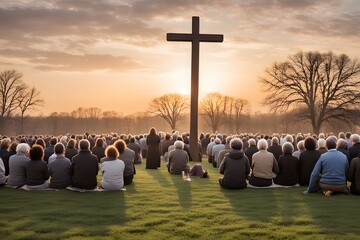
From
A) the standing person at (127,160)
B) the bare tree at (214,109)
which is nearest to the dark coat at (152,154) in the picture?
the standing person at (127,160)

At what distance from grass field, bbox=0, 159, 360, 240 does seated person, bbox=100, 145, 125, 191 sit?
387mm

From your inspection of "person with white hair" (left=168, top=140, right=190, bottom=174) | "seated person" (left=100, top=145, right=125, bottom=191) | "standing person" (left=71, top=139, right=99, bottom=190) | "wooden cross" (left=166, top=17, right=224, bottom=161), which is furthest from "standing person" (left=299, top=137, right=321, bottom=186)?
"wooden cross" (left=166, top=17, right=224, bottom=161)

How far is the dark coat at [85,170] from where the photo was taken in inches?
495

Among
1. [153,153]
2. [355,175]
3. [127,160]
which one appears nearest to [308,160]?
[355,175]

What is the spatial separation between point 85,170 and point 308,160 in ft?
22.3

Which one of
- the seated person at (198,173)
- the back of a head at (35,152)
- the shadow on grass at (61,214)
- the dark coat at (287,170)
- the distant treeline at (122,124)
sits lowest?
the shadow on grass at (61,214)

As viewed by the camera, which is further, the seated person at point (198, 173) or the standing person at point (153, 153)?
the standing person at point (153, 153)

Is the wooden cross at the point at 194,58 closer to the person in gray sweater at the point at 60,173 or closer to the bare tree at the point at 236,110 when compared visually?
the person in gray sweater at the point at 60,173

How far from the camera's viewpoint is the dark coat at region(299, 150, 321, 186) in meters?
13.7

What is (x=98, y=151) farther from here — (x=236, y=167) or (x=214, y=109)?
(x=214, y=109)

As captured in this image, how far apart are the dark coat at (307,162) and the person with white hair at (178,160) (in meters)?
4.36

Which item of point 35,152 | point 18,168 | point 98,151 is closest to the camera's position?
point 35,152

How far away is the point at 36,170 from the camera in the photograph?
12.7m

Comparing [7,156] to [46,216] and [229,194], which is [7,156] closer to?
[46,216]
